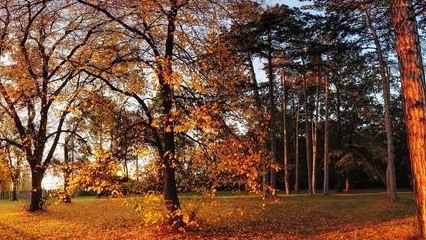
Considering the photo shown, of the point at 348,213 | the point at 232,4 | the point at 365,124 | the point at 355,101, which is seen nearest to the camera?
the point at 232,4

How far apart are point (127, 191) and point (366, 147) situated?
31.7 meters

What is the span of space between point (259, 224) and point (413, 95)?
26.6 feet

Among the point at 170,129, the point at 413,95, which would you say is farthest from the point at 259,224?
the point at 413,95

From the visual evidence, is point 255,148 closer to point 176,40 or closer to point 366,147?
point 176,40

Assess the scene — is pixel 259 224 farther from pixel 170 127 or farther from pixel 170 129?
pixel 170 129

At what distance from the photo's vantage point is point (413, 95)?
27.8 feet

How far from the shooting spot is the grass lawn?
12.0 metres

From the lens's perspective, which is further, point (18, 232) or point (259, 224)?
point (259, 224)

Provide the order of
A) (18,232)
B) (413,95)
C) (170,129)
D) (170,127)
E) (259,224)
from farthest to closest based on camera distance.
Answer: (259,224)
(18,232)
(170,127)
(170,129)
(413,95)

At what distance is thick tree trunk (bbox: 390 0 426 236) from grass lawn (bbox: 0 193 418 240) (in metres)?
2.11

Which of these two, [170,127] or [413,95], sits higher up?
[413,95]

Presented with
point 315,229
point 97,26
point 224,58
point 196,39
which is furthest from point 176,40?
point 315,229

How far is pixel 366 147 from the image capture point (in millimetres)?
37906

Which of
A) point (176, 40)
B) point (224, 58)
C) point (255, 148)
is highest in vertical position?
point (176, 40)
